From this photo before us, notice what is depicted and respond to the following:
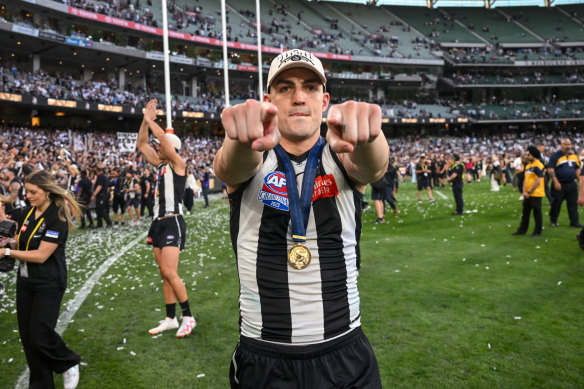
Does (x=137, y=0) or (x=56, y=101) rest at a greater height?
(x=137, y=0)

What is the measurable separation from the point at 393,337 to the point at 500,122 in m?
59.7

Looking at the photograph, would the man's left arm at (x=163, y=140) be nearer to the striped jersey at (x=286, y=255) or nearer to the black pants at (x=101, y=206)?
the striped jersey at (x=286, y=255)

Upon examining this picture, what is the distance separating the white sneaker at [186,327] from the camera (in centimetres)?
510

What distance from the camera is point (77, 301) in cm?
666

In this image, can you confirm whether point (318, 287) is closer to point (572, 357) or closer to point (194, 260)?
point (572, 357)

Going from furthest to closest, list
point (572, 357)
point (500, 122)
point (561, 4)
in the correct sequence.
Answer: point (561, 4), point (500, 122), point (572, 357)

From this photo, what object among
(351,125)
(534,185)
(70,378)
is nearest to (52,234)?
(70,378)

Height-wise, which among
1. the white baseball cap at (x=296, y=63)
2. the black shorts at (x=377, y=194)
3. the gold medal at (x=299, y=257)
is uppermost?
the white baseball cap at (x=296, y=63)

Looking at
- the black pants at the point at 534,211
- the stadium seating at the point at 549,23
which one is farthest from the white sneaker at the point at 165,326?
the stadium seating at the point at 549,23

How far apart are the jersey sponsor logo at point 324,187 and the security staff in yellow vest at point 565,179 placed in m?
9.85

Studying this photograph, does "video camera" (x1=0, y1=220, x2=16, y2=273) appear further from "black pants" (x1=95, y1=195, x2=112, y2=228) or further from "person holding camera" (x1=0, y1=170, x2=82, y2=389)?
"black pants" (x1=95, y1=195, x2=112, y2=228)

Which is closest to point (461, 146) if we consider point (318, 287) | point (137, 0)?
point (137, 0)

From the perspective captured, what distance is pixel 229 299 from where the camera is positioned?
6.48 metres

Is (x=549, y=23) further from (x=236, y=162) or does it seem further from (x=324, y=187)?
(x=236, y=162)
